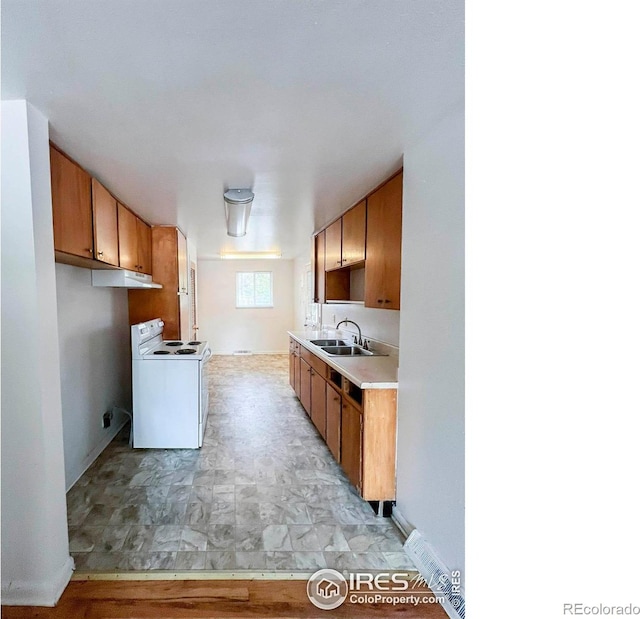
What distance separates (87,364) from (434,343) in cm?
290

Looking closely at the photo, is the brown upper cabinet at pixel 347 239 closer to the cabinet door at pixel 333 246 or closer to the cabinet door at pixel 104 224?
the cabinet door at pixel 333 246

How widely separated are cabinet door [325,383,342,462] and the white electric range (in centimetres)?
126

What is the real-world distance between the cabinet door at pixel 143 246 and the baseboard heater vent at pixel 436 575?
3332mm

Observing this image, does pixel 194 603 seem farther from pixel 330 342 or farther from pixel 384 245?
pixel 330 342

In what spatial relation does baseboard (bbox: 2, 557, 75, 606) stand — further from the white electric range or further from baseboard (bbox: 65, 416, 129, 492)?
the white electric range

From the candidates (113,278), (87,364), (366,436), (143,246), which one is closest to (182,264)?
(143,246)

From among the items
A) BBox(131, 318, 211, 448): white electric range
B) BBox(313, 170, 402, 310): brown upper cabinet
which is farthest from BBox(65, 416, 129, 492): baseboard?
BBox(313, 170, 402, 310): brown upper cabinet

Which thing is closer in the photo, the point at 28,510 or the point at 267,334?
the point at 28,510

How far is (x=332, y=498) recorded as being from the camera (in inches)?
90.9

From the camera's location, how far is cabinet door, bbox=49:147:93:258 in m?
1.72

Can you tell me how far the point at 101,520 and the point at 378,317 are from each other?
8.78 ft

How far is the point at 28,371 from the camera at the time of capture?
1.40 metres
